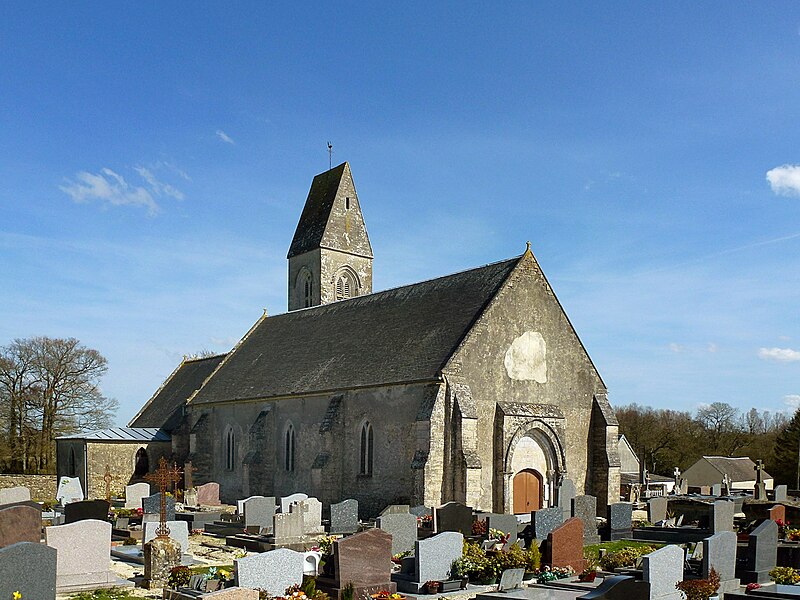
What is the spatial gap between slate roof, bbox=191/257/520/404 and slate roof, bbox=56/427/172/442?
3089mm

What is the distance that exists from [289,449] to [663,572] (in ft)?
74.5

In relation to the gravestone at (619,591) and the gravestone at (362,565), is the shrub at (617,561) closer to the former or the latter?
the gravestone at (362,565)

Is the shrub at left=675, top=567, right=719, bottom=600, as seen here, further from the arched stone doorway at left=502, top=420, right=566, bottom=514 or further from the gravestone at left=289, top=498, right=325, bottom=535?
the arched stone doorway at left=502, top=420, right=566, bottom=514

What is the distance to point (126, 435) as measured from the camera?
4244cm

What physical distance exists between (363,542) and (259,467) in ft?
69.3

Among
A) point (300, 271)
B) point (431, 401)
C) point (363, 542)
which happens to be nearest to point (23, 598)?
point (363, 542)

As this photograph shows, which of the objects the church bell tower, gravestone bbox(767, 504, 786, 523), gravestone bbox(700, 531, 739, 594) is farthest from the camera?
the church bell tower

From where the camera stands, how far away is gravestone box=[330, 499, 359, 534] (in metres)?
24.2

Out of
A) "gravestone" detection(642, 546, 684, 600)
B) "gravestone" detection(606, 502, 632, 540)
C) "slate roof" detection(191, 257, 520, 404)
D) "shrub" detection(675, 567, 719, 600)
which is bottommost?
"gravestone" detection(606, 502, 632, 540)

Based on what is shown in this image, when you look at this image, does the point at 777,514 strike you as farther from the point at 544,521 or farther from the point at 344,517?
the point at 344,517

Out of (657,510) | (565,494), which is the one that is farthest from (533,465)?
(657,510)

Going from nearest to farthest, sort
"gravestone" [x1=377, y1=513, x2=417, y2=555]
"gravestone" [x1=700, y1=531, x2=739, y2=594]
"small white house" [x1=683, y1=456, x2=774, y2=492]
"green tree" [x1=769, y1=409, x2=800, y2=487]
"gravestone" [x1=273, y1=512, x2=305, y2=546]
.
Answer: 1. "gravestone" [x1=700, y1=531, x2=739, y2=594]
2. "gravestone" [x1=377, y1=513, x2=417, y2=555]
3. "gravestone" [x1=273, y1=512, x2=305, y2=546]
4. "green tree" [x1=769, y1=409, x2=800, y2=487]
5. "small white house" [x1=683, y1=456, x2=774, y2=492]

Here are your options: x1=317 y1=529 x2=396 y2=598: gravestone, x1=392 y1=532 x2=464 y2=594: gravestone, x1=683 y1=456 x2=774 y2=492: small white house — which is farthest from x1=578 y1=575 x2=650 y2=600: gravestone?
x1=683 y1=456 x2=774 y2=492: small white house

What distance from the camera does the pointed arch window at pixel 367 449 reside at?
1206 inches
